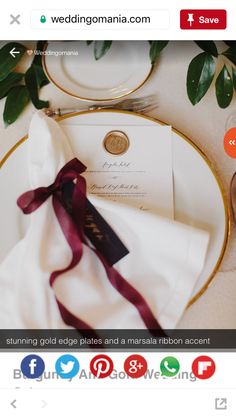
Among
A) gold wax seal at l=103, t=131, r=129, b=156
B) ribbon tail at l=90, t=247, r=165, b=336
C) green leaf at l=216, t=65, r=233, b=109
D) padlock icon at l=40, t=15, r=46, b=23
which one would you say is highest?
padlock icon at l=40, t=15, r=46, b=23

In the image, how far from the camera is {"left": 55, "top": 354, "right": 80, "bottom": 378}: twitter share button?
0.35m

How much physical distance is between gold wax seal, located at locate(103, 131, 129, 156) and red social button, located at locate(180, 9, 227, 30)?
113 mm

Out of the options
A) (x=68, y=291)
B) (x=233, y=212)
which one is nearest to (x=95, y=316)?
(x=68, y=291)

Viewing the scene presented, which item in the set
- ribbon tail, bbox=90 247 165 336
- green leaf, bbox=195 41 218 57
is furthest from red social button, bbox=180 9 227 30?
ribbon tail, bbox=90 247 165 336

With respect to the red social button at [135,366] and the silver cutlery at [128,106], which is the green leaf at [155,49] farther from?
the red social button at [135,366]

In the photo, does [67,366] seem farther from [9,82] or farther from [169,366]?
[9,82]

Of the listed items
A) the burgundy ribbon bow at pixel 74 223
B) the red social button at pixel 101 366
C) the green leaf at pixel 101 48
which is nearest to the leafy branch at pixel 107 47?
the green leaf at pixel 101 48

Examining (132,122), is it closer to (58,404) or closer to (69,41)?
(69,41)

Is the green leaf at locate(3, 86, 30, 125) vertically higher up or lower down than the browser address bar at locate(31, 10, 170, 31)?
lower down

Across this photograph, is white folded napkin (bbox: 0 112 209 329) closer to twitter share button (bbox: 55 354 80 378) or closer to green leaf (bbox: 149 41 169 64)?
twitter share button (bbox: 55 354 80 378)

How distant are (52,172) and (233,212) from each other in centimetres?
16

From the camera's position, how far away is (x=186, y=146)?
1.27 feet

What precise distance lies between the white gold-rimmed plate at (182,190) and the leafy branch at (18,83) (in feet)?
0.11

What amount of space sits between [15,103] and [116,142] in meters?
0.10
